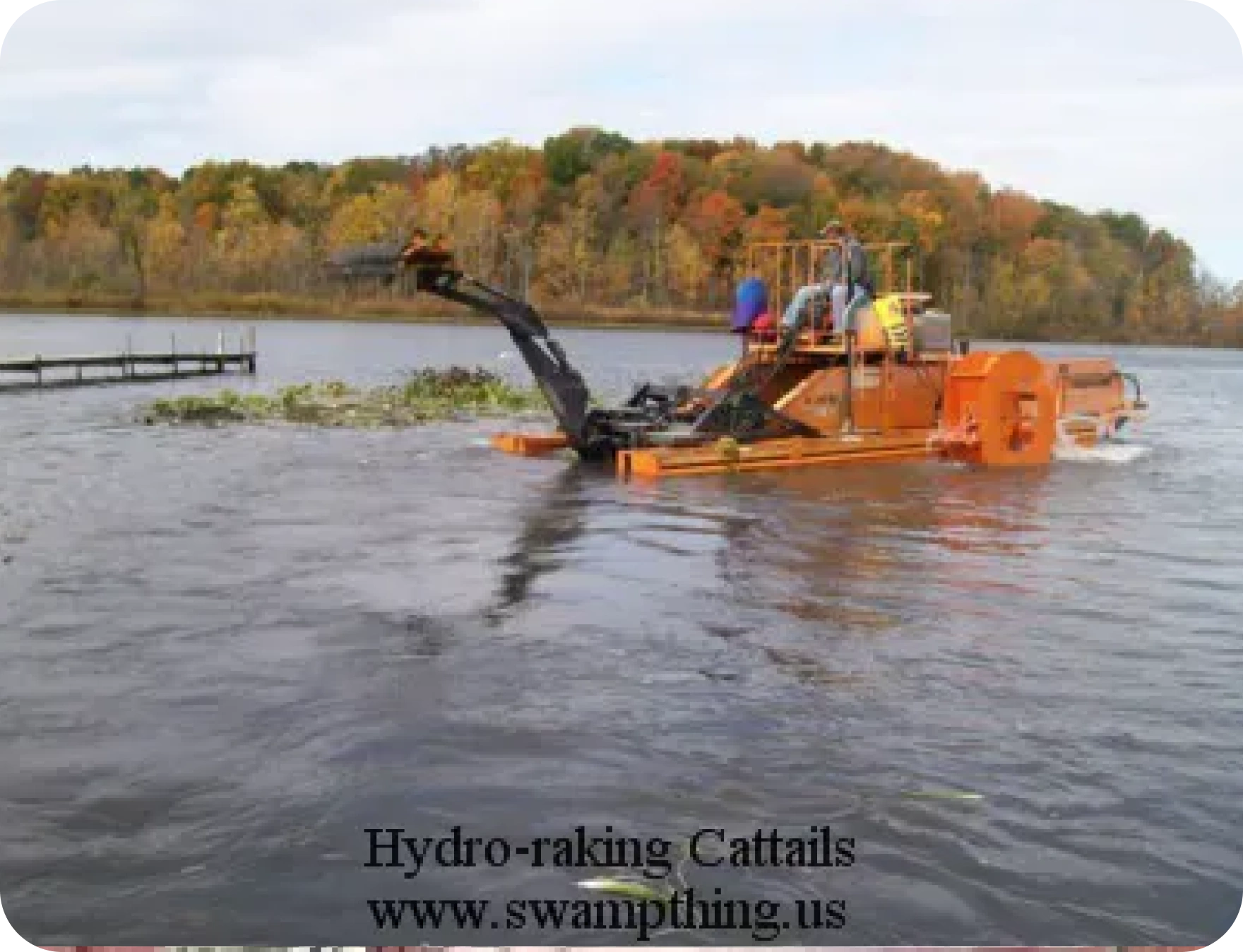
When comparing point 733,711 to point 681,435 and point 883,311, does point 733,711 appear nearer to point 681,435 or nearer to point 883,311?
point 681,435

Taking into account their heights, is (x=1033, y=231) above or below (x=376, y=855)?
above

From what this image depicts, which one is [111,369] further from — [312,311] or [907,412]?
[312,311]

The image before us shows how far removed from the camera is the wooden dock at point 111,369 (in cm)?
3466

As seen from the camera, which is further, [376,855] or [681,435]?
[681,435]

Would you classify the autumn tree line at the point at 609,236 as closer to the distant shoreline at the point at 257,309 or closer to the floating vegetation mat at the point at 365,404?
the distant shoreline at the point at 257,309

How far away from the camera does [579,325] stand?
107562mm

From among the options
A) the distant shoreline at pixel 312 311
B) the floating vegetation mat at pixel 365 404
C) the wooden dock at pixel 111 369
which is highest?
the distant shoreline at pixel 312 311

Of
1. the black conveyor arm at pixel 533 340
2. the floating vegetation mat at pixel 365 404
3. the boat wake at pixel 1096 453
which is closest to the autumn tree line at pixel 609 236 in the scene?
the floating vegetation mat at pixel 365 404

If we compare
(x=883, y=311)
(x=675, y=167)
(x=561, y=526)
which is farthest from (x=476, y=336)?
(x=561, y=526)

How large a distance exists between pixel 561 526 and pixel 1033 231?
371 ft

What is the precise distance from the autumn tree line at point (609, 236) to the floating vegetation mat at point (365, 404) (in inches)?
2704

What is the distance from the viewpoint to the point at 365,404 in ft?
99.5

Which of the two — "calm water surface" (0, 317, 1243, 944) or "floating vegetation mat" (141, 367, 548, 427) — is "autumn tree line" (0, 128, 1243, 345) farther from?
"calm water surface" (0, 317, 1243, 944)

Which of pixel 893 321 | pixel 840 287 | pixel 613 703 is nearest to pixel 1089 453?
pixel 893 321
